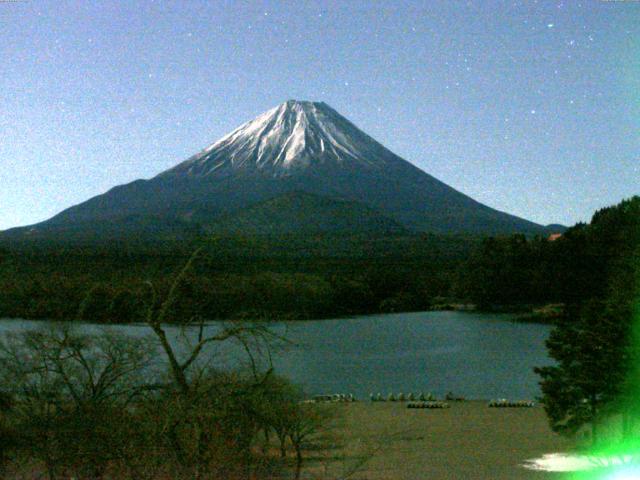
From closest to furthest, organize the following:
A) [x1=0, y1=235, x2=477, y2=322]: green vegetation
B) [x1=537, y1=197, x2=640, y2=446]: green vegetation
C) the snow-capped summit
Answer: [x1=537, y1=197, x2=640, y2=446]: green vegetation
[x1=0, y1=235, x2=477, y2=322]: green vegetation
the snow-capped summit

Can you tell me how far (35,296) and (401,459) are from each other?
13645 mm

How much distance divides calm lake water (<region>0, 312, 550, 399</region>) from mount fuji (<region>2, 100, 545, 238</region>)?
2298 centimetres

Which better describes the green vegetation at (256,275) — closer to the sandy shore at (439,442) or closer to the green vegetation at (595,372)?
the sandy shore at (439,442)

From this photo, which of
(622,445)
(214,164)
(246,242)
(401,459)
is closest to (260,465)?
(246,242)

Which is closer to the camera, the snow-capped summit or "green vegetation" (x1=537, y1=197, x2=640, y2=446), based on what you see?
"green vegetation" (x1=537, y1=197, x2=640, y2=446)

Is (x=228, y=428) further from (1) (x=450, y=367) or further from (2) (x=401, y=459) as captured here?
(1) (x=450, y=367)

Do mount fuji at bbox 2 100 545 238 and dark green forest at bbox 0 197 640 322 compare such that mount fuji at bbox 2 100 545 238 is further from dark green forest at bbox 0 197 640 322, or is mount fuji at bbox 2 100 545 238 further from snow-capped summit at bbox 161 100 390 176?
dark green forest at bbox 0 197 640 322

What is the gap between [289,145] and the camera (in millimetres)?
112938

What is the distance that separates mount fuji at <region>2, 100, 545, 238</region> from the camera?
75.9 meters

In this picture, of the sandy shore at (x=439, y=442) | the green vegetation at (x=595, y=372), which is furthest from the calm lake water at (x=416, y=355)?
the green vegetation at (x=595, y=372)

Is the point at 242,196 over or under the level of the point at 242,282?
over

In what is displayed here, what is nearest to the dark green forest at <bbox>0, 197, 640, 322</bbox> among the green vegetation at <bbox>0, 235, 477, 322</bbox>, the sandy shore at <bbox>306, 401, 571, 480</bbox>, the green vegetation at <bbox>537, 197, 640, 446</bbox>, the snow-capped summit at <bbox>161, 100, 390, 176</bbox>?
the green vegetation at <bbox>0, 235, 477, 322</bbox>

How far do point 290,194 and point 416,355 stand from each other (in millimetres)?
52761

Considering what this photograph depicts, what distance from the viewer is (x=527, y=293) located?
5200 centimetres
